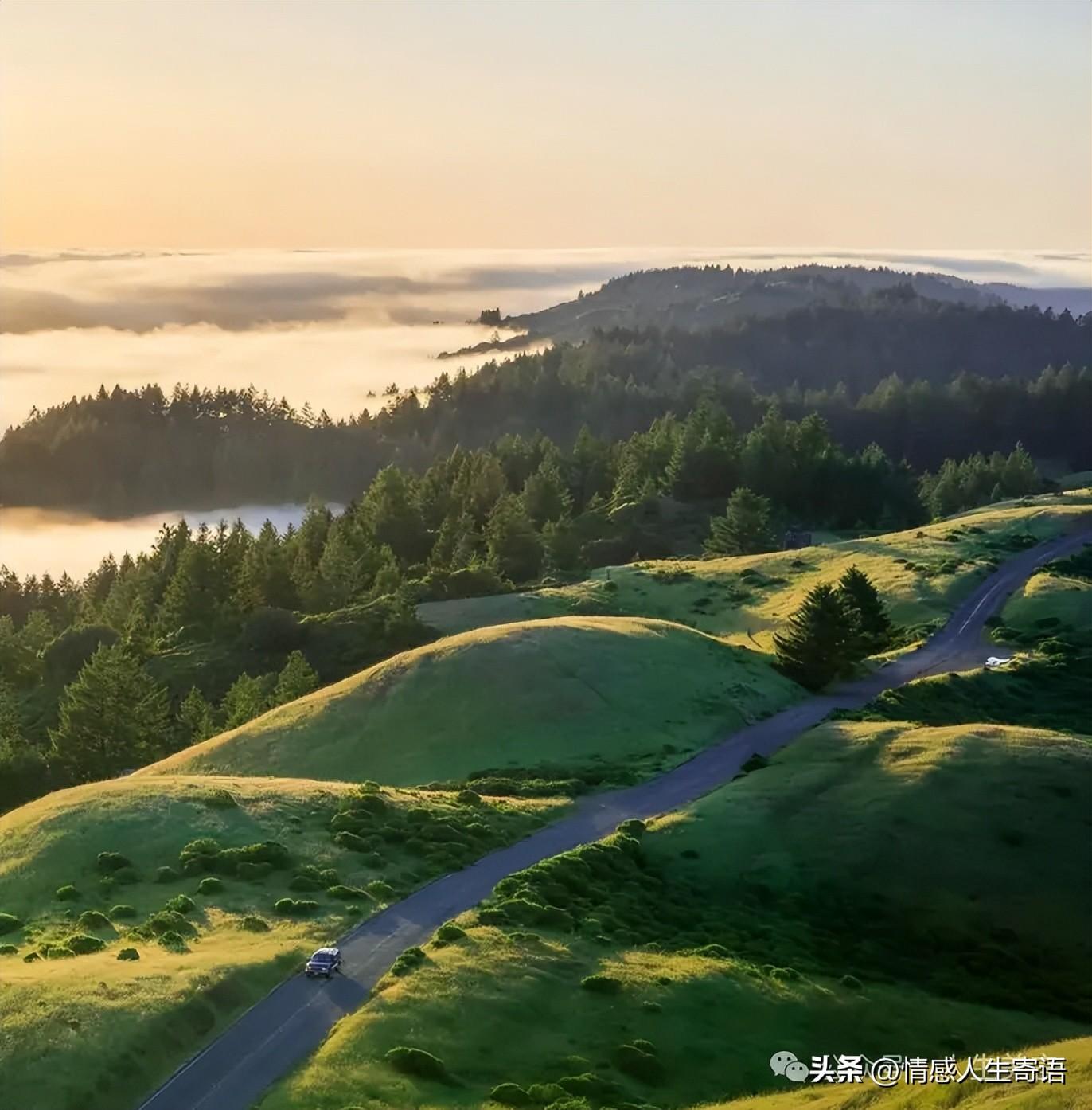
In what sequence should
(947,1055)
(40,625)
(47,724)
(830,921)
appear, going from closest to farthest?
(947,1055) → (830,921) → (47,724) → (40,625)

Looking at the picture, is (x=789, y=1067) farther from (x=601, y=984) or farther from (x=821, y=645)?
(x=821, y=645)

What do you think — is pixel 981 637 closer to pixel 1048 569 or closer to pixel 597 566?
pixel 1048 569

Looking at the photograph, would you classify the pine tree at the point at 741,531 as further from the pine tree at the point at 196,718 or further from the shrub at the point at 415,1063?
the shrub at the point at 415,1063

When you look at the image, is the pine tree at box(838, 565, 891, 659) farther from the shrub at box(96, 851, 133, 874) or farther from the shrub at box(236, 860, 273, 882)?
the shrub at box(96, 851, 133, 874)

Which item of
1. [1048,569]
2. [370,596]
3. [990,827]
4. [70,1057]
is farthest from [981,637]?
[70,1057]

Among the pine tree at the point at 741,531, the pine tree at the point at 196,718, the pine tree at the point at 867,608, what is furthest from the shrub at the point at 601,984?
the pine tree at the point at 741,531
